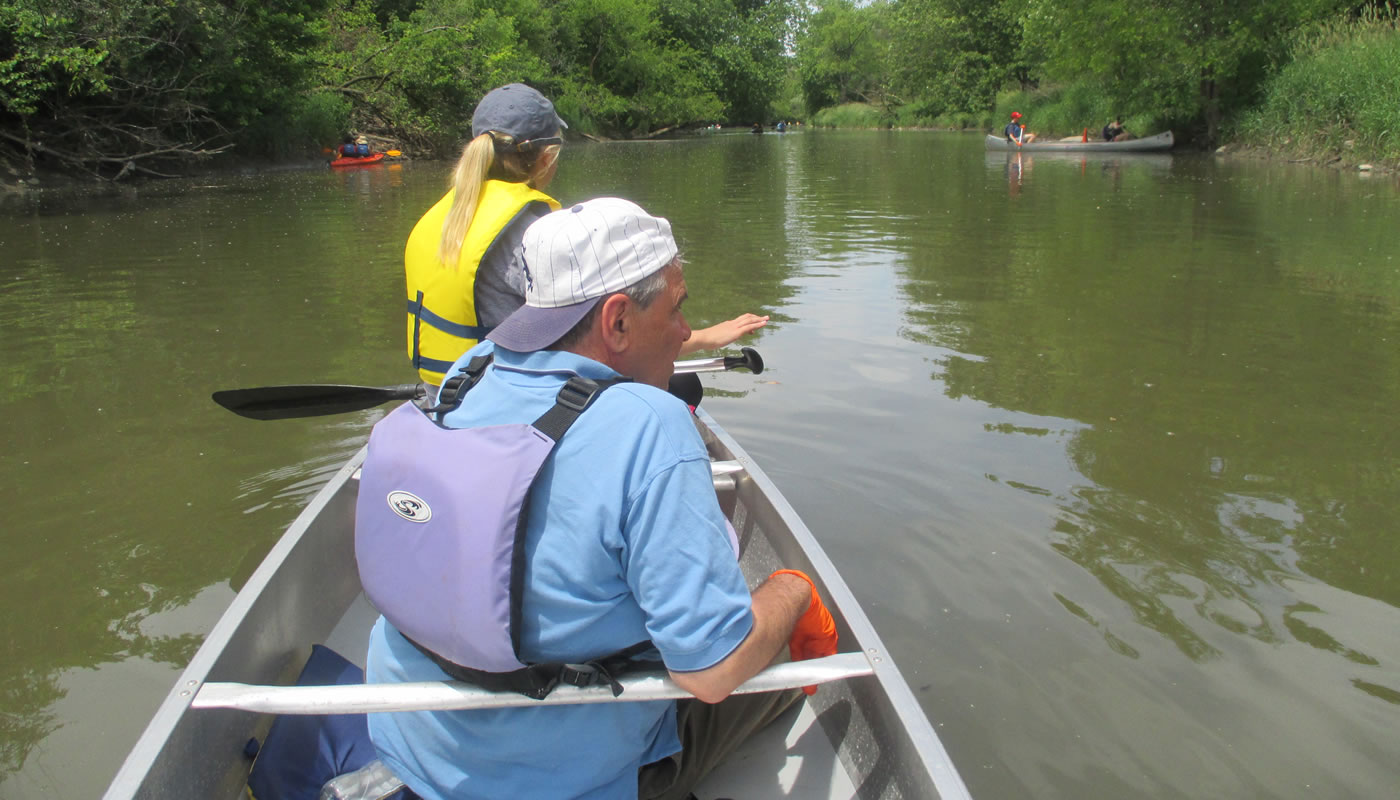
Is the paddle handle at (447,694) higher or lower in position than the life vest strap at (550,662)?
lower

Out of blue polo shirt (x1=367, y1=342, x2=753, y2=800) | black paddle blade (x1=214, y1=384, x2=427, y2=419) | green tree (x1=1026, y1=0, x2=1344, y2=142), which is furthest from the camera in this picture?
green tree (x1=1026, y1=0, x2=1344, y2=142)

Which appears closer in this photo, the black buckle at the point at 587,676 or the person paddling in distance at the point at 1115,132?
the black buckle at the point at 587,676

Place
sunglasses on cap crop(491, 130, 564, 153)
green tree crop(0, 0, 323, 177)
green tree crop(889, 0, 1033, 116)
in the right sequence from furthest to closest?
1. green tree crop(889, 0, 1033, 116)
2. green tree crop(0, 0, 323, 177)
3. sunglasses on cap crop(491, 130, 564, 153)

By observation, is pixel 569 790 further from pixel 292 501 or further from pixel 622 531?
pixel 292 501

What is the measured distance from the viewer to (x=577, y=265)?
1.56 m

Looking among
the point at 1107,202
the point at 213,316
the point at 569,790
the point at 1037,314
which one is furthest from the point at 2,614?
the point at 1107,202

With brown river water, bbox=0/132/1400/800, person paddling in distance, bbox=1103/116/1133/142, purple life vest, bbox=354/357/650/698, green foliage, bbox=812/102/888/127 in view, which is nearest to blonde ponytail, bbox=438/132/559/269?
purple life vest, bbox=354/357/650/698

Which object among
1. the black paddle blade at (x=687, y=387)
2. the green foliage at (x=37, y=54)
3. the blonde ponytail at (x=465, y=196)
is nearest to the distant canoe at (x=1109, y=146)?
the green foliage at (x=37, y=54)

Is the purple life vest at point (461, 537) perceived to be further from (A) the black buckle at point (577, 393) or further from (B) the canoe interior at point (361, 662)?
(B) the canoe interior at point (361, 662)

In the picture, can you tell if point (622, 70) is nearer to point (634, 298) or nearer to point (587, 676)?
point (634, 298)

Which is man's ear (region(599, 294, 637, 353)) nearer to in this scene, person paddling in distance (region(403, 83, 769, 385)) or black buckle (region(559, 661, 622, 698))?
black buckle (region(559, 661, 622, 698))

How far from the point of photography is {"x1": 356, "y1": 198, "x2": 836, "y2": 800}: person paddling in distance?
145 cm

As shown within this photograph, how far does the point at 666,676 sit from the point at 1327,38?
75.8ft

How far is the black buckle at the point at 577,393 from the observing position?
4.83 ft
